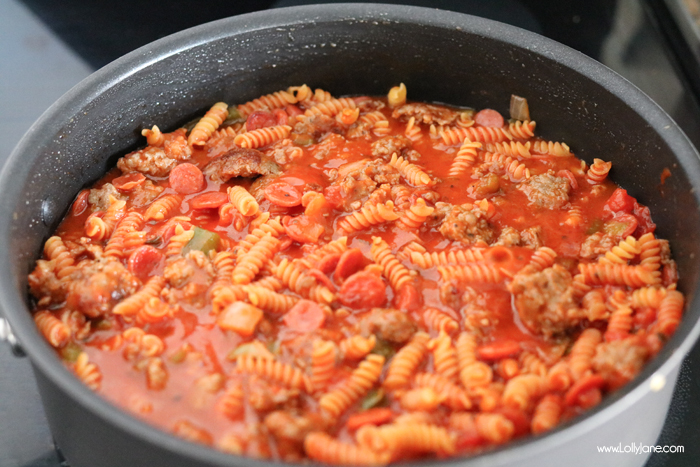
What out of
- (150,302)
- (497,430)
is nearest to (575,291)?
(497,430)

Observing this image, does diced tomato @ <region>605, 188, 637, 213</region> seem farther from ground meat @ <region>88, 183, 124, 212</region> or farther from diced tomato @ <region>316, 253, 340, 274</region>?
ground meat @ <region>88, 183, 124, 212</region>

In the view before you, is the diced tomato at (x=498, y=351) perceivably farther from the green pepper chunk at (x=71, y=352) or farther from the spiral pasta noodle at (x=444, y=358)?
the green pepper chunk at (x=71, y=352)

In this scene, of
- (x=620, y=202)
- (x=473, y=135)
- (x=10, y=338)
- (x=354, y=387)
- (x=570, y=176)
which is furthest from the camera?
(x=473, y=135)

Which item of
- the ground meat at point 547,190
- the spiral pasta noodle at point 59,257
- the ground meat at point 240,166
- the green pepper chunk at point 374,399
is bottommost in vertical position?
the green pepper chunk at point 374,399

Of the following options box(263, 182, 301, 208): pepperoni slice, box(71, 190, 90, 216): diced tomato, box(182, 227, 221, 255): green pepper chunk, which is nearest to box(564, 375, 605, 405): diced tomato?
box(263, 182, 301, 208): pepperoni slice

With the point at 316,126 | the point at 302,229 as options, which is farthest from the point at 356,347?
the point at 316,126

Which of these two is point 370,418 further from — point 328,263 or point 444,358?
point 328,263

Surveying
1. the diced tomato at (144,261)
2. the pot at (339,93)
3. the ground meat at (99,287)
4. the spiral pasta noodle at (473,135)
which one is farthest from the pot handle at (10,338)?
the spiral pasta noodle at (473,135)
